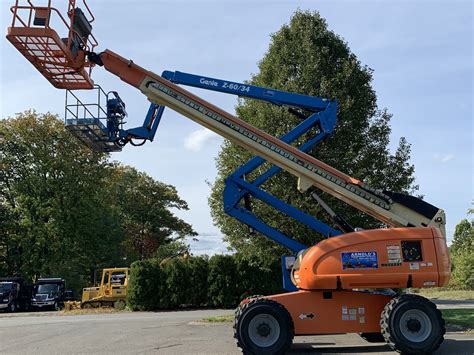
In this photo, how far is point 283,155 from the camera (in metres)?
10.9

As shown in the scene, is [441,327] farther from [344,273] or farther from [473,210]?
[473,210]

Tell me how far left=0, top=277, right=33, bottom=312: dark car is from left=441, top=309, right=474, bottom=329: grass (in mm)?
27450

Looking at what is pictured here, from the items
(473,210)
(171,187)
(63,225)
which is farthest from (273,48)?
(171,187)

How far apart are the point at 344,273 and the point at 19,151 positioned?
125 feet

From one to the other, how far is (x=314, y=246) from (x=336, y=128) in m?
7.04

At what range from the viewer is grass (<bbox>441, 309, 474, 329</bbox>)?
1357 centimetres

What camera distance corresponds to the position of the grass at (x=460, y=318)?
1357 centimetres

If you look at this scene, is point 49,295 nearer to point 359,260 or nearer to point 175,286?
point 175,286

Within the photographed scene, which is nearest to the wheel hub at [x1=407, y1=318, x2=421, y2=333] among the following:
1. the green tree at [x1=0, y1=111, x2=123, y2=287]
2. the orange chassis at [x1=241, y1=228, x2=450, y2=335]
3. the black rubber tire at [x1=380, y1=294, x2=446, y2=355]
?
the black rubber tire at [x1=380, y1=294, x2=446, y2=355]

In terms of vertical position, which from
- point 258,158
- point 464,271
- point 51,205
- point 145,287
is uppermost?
point 51,205

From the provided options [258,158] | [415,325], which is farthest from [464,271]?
[415,325]

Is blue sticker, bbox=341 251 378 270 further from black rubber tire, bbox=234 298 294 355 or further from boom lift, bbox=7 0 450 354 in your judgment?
black rubber tire, bbox=234 298 294 355

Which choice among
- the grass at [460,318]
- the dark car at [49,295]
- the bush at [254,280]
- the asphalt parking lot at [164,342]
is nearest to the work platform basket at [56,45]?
the asphalt parking lot at [164,342]

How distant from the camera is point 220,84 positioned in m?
12.3
